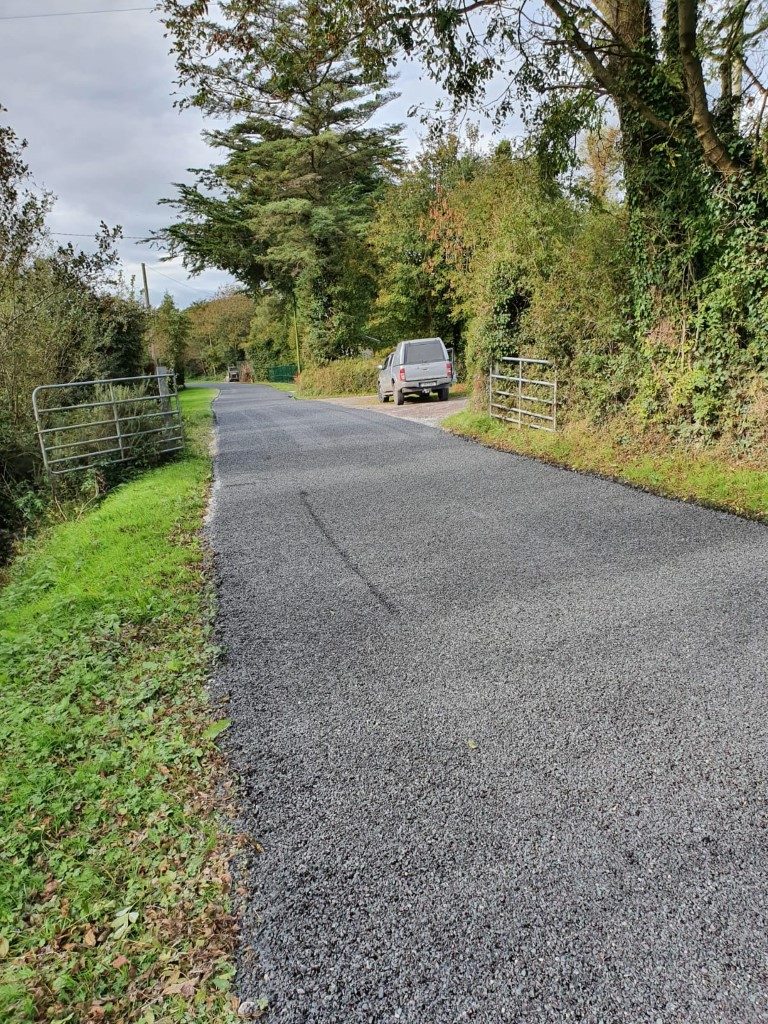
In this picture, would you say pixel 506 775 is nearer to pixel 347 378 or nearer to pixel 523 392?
pixel 523 392

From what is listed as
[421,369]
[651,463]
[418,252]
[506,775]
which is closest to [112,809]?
[506,775]

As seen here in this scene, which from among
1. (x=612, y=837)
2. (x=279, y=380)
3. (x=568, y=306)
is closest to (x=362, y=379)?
(x=568, y=306)

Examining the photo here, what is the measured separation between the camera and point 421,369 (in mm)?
18641

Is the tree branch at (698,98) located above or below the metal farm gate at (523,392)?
above

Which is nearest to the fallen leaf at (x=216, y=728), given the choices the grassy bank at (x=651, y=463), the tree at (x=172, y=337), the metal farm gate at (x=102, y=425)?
the grassy bank at (x=651, y=463)

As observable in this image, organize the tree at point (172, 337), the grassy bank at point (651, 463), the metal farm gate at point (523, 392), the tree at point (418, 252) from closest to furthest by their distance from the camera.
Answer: the grassy bank at point (651, 463) < the metal farm gate at point (523, 392) < the tree at point (418, 252) < the tree at point (172, 337)

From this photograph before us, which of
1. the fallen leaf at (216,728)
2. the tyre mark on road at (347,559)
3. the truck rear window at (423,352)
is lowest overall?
the fallen leaf at (216,728)

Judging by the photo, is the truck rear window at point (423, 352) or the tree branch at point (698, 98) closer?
the tree branch at point (698, 98)

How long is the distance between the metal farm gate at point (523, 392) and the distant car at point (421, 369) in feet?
19.2

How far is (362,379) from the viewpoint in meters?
28.6

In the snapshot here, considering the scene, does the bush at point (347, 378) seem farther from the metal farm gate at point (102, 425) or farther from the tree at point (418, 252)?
the metal farm gate at point (102, 425)

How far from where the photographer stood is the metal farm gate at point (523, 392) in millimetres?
10844

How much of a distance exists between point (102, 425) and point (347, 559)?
661cm

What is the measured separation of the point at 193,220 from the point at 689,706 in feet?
111
